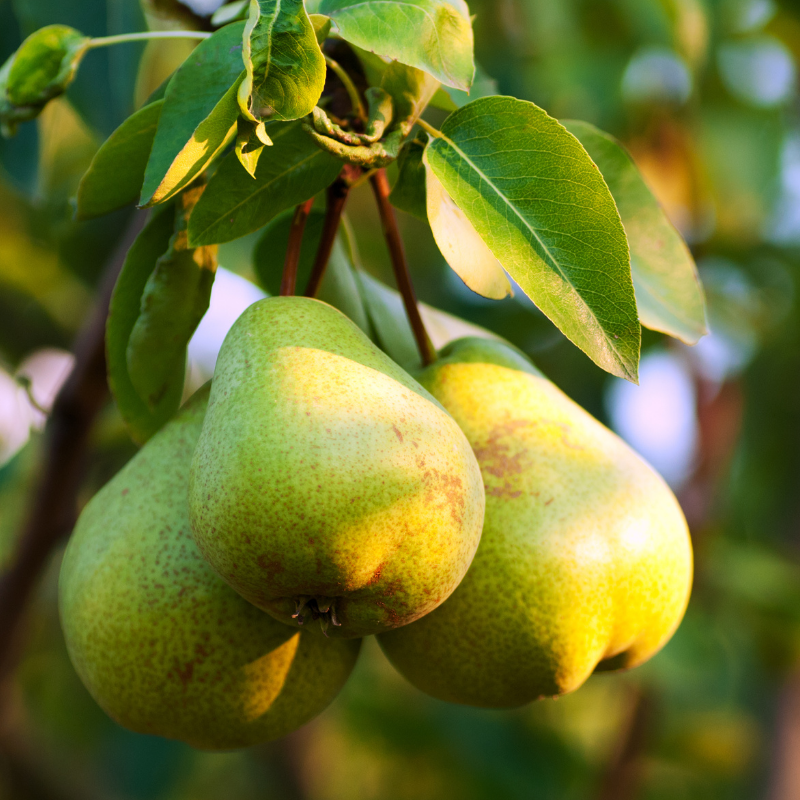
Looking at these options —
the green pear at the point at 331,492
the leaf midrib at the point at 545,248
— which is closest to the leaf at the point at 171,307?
the green pear at the point at 331,492

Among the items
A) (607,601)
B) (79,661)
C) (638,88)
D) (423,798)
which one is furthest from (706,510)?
(79,661)

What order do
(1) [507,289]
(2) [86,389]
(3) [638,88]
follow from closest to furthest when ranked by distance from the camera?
1. (1) [507,289]
2. (2) [86,389]
3. (3) [638,88]

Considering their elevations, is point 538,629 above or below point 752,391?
above

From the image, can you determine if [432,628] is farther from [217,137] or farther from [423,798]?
[423,798]

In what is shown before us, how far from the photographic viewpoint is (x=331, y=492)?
2.02ft

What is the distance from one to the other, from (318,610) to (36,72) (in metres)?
0.61

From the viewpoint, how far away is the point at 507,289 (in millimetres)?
761

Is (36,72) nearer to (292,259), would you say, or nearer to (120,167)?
(120,167)

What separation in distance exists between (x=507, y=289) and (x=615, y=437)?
279 millimetres

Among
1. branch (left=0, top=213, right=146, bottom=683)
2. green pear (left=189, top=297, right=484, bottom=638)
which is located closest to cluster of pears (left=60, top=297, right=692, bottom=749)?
green pear (left=189, top=297, right=484, bottom=638)

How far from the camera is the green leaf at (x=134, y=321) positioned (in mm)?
849

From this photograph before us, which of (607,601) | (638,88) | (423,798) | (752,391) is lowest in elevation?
(423,798)

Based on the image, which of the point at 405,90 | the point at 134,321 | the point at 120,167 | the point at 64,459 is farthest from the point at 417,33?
the point at 64,459

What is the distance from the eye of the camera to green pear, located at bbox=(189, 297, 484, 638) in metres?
0.62
